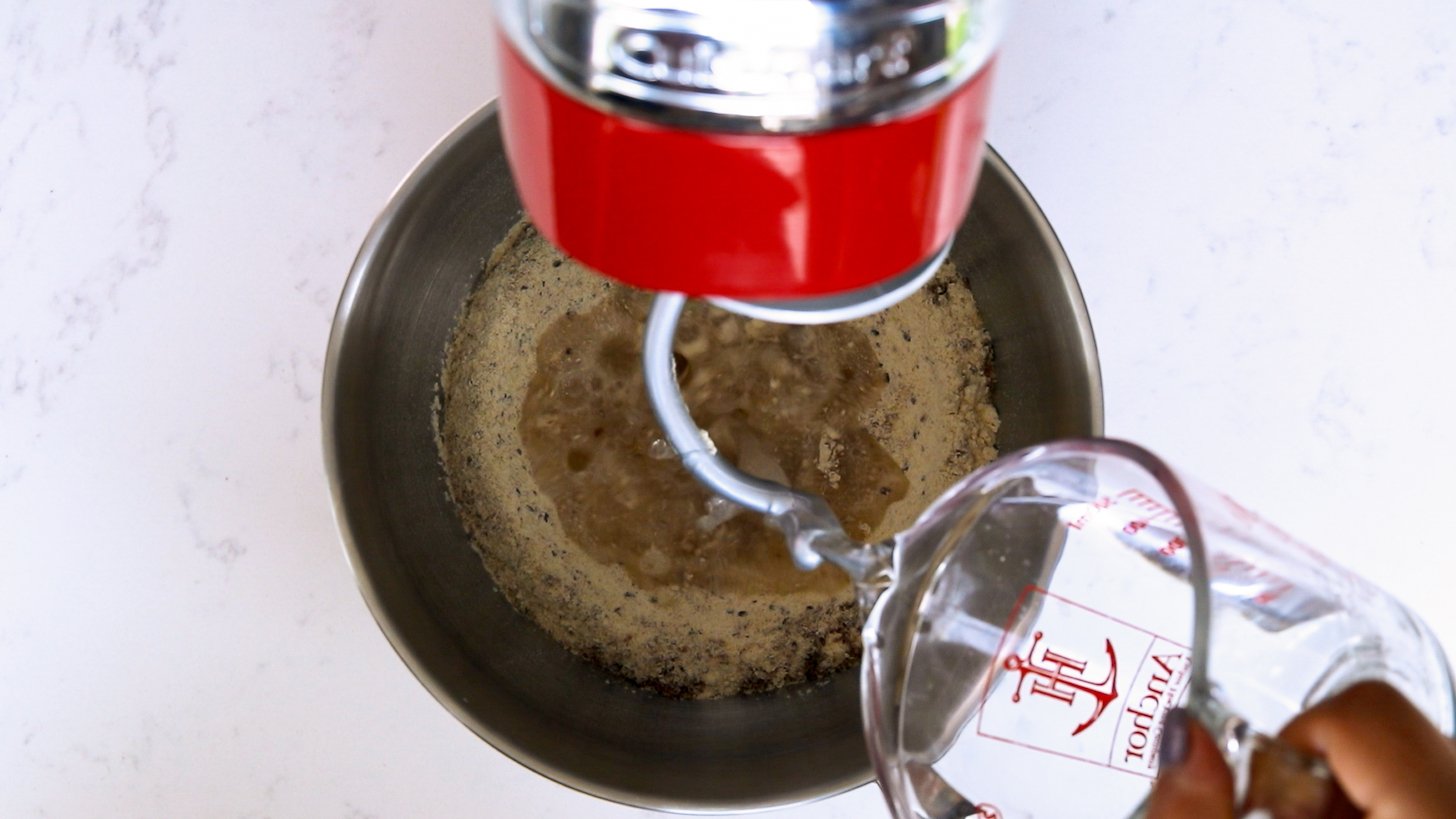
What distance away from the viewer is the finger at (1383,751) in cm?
32

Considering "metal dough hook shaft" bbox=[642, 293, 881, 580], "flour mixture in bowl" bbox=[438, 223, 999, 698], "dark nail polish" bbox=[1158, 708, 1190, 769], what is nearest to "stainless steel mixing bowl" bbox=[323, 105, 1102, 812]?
"flour mixture in bowl" bbox=[438, 223, 999, 698]

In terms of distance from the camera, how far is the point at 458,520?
25.1 inches

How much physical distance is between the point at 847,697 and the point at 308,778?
0.34 metres

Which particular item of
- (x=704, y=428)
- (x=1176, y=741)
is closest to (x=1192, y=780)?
(x=1176, y=741)

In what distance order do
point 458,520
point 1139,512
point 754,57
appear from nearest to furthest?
point 754,57
point 1139,512
point 458,520

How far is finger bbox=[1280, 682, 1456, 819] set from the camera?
325 mm

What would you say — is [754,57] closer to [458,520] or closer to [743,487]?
[743,487]

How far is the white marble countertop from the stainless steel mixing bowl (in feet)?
0.27

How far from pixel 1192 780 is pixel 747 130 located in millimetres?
240

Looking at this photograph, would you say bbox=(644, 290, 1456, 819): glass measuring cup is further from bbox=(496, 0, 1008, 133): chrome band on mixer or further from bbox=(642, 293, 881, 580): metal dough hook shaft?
bbox=(496, 0, 1008, 133): chrome band on mixer

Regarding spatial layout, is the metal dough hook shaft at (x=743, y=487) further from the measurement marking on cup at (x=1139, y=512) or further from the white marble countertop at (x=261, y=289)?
the white marble countertop at (x=261, y=289)

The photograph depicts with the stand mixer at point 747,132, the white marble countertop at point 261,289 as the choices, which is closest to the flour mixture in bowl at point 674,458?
the white marble countertop at point 261,289

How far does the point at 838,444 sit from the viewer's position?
65cm

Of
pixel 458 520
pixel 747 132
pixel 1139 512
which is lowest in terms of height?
pixel 458 520
